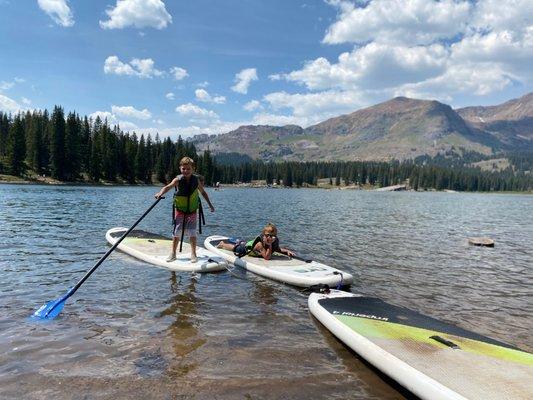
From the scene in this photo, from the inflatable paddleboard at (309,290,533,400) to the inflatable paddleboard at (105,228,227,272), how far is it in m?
5.80

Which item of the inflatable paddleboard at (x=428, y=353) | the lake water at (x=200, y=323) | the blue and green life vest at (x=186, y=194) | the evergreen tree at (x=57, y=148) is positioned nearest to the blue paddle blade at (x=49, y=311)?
the lake water at (x=200, y=323)

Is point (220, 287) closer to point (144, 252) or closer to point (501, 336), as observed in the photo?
point (144, 252)

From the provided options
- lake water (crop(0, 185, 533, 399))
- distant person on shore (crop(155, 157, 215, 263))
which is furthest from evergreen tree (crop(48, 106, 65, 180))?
distant person on shore (crop(155, 157, 215, 263))

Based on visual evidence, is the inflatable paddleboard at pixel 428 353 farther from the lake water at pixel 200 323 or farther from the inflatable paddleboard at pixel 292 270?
the inflatable paddleboard at pixel 292 270

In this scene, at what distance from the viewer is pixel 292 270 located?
15.7 m

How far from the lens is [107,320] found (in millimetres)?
10516

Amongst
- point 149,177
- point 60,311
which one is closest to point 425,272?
point 60,311

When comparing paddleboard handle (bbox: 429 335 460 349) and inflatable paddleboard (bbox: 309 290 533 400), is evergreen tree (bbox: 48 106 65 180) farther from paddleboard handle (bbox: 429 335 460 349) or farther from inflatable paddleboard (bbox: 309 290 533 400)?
paddleboard handle (bbox: 429 335 460 349)

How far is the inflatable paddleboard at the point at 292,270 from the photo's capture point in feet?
47.6

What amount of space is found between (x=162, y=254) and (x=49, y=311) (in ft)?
24.1

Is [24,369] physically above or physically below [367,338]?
below

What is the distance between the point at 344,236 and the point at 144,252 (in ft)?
59.5

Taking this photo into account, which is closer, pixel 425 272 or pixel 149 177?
pixel 425 272

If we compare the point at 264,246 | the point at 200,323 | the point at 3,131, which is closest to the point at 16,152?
the point at 3,131
